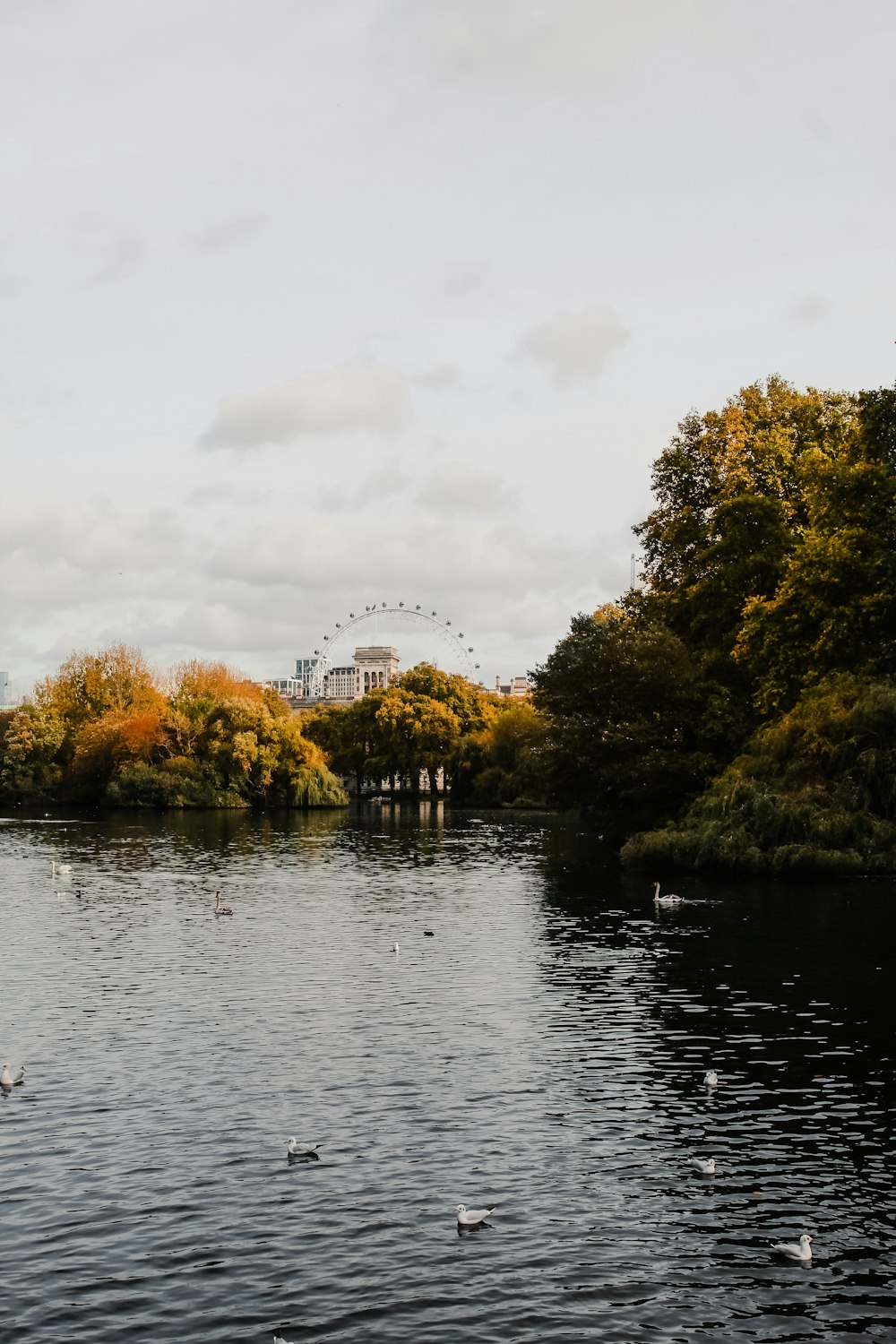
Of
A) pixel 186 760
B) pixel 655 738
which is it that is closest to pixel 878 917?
pixel 655 738

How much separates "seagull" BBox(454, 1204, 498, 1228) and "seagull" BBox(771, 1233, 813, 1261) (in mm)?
4390

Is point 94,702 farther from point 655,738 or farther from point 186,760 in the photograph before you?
point 655,738

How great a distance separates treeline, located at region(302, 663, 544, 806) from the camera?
518 ft

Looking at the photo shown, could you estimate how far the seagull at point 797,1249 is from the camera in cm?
1859

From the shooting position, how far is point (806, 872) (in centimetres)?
5969

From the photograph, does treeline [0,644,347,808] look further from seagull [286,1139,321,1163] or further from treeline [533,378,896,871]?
seagull [286,1139,321,1163]

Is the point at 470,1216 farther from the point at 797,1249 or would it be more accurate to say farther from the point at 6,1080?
the point at 6,1080

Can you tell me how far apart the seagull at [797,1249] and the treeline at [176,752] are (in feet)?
381

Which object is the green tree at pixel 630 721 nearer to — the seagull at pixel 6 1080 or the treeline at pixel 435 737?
the seagull at pixel 6 1080

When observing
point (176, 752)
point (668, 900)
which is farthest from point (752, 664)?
point (176, 752)

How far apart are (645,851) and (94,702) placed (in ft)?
344

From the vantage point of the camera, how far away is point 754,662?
69.6 metres

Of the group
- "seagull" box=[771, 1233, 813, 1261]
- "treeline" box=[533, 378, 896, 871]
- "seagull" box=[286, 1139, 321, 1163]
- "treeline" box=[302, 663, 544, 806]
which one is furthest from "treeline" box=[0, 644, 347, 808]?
"seagull" box=[771, 1233, 813, 1261]

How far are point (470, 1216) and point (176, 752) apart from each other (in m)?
121
